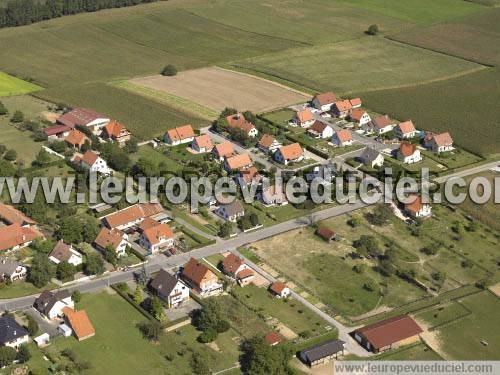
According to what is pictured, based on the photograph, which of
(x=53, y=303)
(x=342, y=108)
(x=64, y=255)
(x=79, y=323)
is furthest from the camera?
(x=342, y=108)

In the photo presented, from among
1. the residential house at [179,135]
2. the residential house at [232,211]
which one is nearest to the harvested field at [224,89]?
the residential house at [179,135]

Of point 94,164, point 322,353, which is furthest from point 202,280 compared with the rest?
point 94,164

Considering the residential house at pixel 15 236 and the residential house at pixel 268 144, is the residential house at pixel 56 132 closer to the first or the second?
the residential house at pixel 268 144

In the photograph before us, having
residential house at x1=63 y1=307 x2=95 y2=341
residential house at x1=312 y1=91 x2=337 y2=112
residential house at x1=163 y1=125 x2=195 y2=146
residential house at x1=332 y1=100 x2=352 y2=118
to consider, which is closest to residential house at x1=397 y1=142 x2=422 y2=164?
residential house at x1=332 y1=100 x2=352 y2=118

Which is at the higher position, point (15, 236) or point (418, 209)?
point (15, 236)

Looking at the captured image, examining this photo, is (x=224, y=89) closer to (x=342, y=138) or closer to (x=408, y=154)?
(x=342, y=138)

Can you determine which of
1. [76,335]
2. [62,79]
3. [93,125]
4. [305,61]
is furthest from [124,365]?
[305,61]
